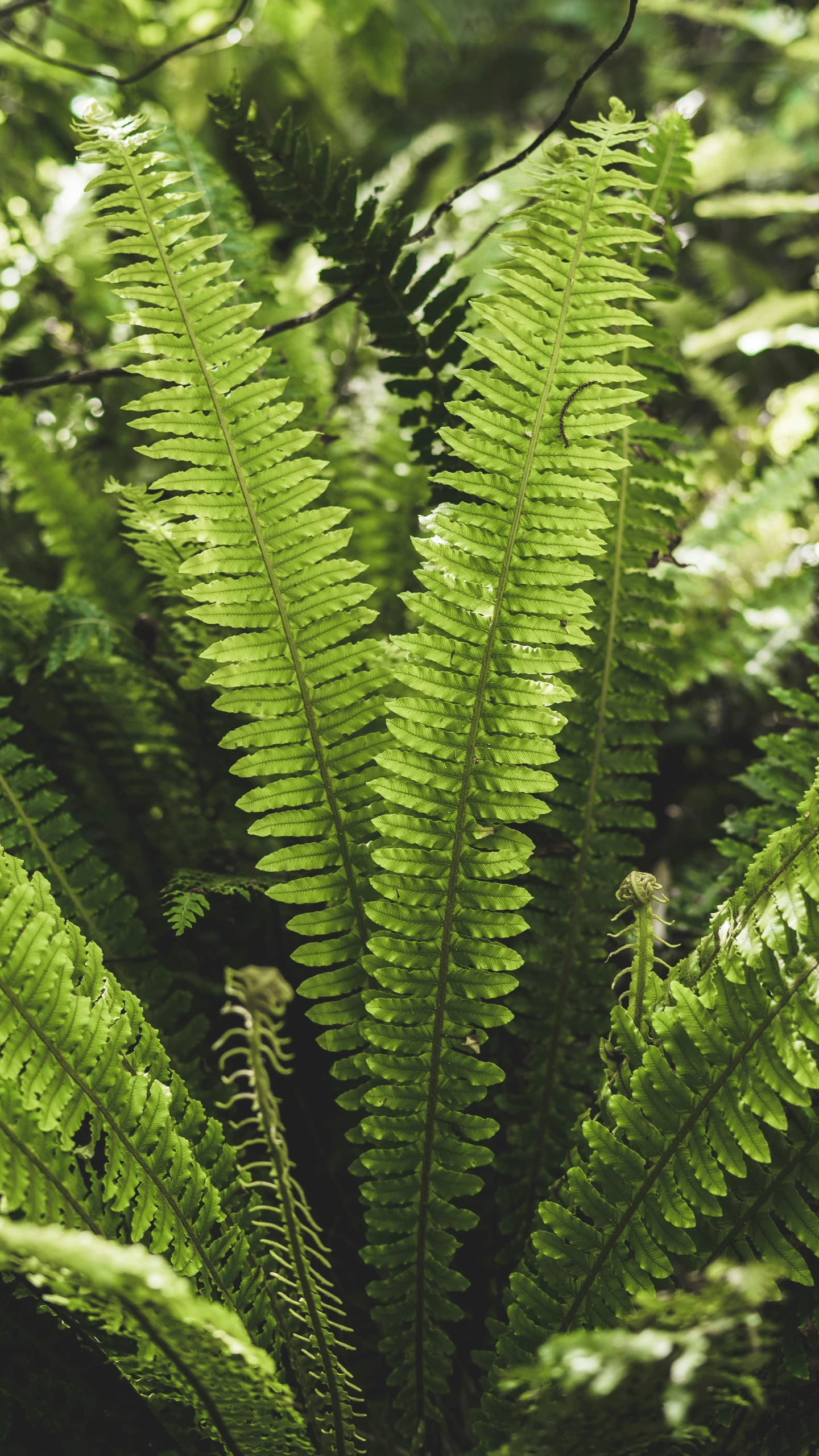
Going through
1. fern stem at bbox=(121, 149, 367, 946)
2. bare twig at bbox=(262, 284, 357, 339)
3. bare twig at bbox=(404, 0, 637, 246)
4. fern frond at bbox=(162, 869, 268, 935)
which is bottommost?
fern frond at bbox=(162, 869, 268, 935)

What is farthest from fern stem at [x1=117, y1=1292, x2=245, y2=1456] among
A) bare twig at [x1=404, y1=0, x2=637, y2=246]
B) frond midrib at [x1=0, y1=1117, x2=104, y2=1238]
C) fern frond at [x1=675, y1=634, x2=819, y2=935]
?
bare twig at [x1=404, y1=0, x2=637, y2=246]

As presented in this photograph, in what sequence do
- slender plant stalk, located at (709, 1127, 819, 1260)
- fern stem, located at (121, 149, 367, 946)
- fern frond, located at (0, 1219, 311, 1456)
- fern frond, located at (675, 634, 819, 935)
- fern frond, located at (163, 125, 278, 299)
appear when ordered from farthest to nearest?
fern frond, located at (163, 125, 278, 299) < fern frond, located at (675, 634, 819, 935) < fern stem, located at (121, 149, 367, 946) < slender plant stalk, located at (709, 1127, 819, 1260) < fern frond, located at (0, 1219, 311, 1456)

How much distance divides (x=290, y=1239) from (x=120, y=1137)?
154 mm

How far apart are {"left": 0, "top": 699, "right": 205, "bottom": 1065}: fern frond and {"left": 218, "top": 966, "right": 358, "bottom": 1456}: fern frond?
20 cm

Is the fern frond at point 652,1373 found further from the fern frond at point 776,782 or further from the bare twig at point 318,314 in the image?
the bare twig at point 318,314

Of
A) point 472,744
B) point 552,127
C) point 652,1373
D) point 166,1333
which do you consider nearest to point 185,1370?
point 166,1333

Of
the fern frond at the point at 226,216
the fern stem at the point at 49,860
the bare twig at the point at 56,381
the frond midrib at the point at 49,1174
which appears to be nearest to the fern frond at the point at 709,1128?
the frond midrib at the point at 49,1174

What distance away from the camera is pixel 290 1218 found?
676 millimetres

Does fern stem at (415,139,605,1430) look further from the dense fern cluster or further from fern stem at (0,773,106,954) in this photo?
fern stem at (0,773,106,954)

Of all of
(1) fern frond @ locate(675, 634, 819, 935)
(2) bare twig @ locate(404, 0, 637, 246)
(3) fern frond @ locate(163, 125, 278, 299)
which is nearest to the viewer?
(2) bare twig @ locate(404, 0, 637, 246)

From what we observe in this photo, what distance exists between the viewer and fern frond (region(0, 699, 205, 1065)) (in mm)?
959

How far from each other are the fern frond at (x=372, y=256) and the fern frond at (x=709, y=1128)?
682 millimetres

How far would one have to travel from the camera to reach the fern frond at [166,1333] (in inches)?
17.1

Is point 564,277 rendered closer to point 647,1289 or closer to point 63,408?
point 647,1289
